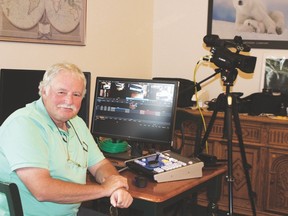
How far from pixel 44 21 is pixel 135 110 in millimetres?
891

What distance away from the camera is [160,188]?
180cm

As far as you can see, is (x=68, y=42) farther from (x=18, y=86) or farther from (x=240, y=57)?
(x=240, y=57)

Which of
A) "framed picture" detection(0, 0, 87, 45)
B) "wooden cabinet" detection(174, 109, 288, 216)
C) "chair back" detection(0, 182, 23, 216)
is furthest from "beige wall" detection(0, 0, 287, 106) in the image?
"chair back" detection(0, 182, 23, 216)

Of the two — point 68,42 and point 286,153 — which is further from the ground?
point 68,42

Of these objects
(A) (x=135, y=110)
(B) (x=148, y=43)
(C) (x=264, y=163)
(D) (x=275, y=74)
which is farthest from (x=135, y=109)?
(B) (x=148, y=43)

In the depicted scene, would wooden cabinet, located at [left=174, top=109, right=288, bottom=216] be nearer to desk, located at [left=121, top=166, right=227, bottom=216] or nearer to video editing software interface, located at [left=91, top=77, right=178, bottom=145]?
video editing software interface, located at [left=91, top=77, right=178, bottom=145]

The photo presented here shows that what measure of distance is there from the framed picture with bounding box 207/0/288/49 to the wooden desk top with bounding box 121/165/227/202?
1711mm

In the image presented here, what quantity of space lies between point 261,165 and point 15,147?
211 centimetres

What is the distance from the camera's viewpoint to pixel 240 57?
2.40m

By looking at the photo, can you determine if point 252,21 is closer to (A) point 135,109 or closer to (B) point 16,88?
(A) point 135,109

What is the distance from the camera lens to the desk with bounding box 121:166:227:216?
170cm

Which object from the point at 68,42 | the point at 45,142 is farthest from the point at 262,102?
the point at 45,142

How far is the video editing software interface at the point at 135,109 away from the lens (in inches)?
87.2

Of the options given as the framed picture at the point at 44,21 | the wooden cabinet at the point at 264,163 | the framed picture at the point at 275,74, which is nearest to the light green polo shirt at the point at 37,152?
the framed picture at the point at 44,21
